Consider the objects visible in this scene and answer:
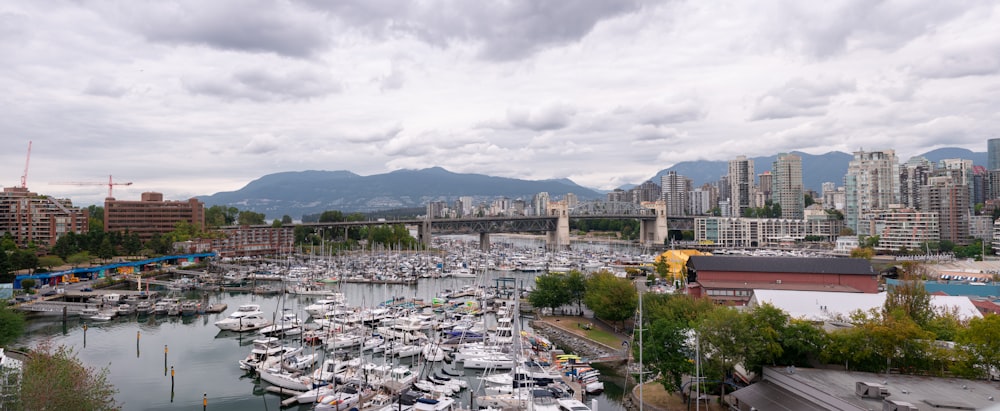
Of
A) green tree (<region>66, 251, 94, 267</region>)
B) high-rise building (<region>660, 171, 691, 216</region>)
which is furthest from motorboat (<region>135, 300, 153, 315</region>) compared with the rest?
high-rise building (<region>660, 171, 691, 216</region>)

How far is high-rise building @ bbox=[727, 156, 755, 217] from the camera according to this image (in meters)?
128

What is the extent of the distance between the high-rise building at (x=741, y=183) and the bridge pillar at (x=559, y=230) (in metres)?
47.8

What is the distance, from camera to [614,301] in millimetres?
A: 23766

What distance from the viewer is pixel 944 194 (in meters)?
64.4

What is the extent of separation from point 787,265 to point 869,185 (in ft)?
206

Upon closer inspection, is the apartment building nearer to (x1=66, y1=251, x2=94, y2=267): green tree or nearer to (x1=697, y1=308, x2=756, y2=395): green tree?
(x1=66, y1=251, x2=94, y2=267): green tree

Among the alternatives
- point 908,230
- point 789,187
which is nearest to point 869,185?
point 908,230

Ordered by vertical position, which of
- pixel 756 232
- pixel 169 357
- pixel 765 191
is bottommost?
pixel 169 357

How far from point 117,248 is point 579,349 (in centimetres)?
4742

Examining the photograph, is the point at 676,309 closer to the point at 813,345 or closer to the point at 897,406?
the point at 813,345

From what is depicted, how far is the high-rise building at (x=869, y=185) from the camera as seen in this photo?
78125mm

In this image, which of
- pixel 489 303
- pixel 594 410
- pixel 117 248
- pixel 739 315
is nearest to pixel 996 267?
pixel 489 303

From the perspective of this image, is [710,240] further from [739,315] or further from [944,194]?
[739,315]

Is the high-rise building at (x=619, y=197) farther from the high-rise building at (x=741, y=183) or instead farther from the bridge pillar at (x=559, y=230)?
the bridge pillar at (x=559, y=230)
